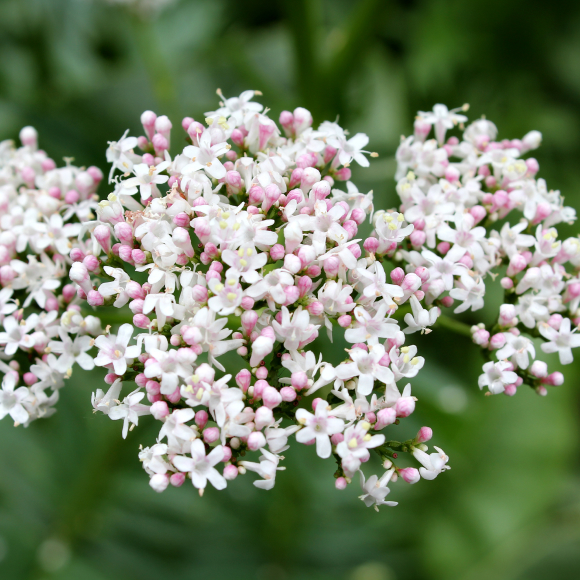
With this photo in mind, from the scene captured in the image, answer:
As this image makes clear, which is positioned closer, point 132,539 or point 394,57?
point 132,539

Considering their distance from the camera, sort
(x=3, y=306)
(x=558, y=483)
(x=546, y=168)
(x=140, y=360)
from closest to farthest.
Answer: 1. (x=140, y=360)
2. (x=3, y=306)
3. (x=558, y=483)
4. (x=546, y=168)

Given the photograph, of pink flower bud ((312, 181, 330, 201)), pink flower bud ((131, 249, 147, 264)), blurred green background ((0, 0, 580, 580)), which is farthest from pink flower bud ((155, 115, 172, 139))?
blurred green background ((0, 0, 580, 580))

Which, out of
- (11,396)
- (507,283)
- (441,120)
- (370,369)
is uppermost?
(441,120)

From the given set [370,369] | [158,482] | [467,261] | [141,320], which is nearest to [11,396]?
[141,320]

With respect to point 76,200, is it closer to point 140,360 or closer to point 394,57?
point 140,360

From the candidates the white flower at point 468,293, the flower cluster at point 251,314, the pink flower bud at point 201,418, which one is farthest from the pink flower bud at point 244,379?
the white flower at point 468,293

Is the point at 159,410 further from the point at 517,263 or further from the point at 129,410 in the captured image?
the point at 517,263

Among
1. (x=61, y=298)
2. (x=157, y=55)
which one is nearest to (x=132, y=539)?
(x=61, y=298)

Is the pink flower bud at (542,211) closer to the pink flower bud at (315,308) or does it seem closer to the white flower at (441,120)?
the white flower at (441,120)
